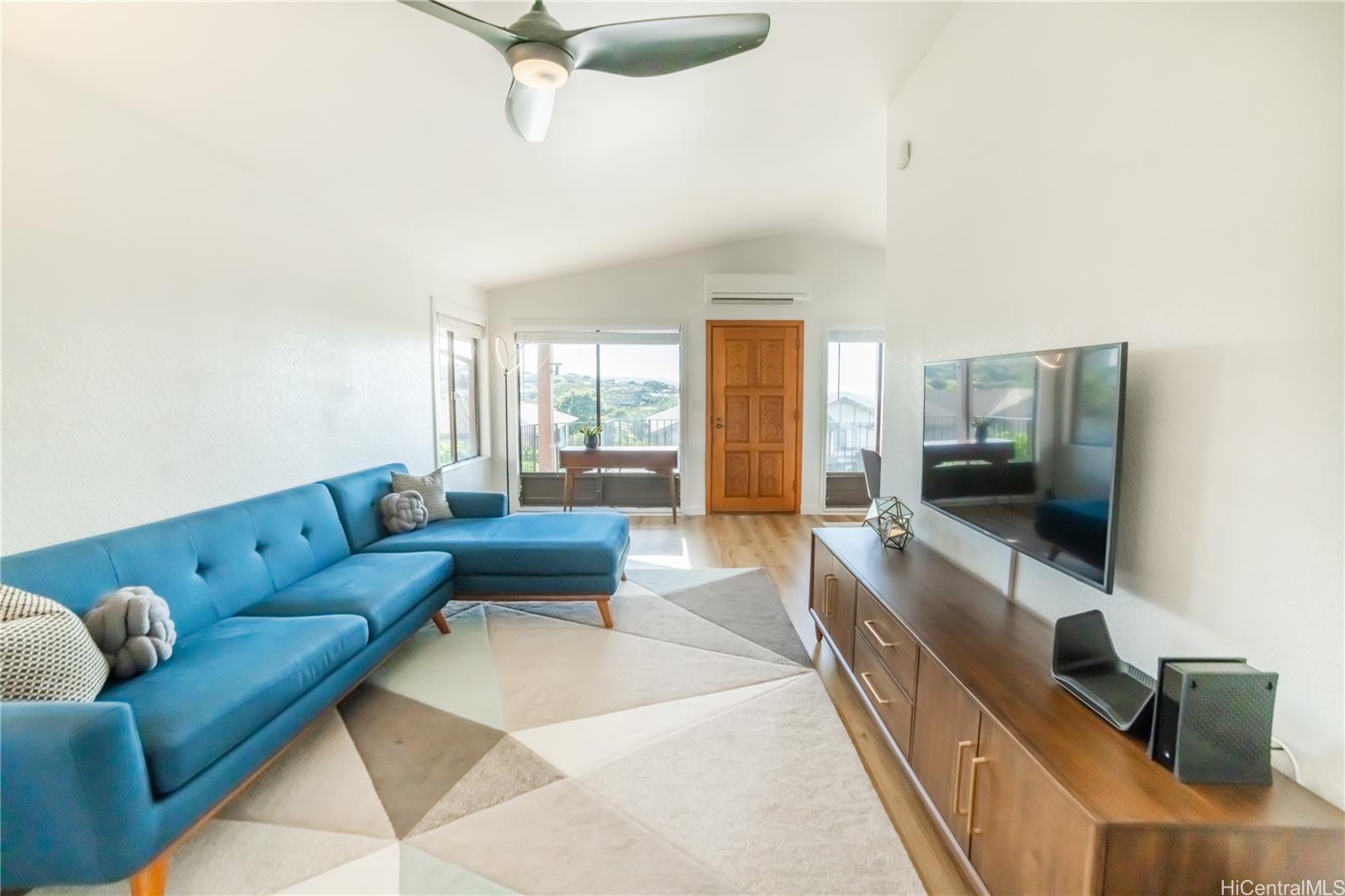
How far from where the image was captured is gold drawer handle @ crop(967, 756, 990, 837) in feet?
4.10

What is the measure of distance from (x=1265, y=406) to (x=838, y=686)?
1.72m

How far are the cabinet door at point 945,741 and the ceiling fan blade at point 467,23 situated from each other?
211cm

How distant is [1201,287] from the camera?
1218 mm

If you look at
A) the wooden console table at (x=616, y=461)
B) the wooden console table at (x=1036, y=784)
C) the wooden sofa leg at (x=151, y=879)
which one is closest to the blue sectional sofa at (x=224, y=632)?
the wooden sofa leg at (x=151, y=879)

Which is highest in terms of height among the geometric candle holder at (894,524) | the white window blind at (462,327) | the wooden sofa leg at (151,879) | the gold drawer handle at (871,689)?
the white window blind at (462,327)

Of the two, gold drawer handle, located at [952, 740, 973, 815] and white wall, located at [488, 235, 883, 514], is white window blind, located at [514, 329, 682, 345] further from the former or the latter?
gold drawer handle, located at [952, 740, 973, 815]

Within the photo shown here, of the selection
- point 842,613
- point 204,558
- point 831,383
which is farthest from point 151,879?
point 831,383

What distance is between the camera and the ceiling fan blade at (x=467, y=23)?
142 centimetres

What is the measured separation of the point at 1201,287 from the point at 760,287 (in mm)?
4304

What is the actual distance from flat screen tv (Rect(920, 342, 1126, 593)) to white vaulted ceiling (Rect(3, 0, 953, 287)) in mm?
1526

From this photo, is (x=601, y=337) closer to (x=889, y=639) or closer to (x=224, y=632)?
(x=224, y=632)

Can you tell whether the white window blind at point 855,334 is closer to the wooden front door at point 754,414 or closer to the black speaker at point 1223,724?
the wooden front door at point 754,414

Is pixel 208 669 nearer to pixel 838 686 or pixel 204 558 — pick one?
pixel 204 558

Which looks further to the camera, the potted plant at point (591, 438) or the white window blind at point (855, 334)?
the white window blind at point (855, 334)
